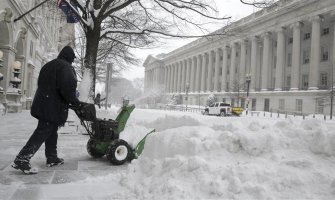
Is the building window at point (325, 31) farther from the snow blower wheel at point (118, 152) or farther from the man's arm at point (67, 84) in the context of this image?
the man's arm at point (67, 84)

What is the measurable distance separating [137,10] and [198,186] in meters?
12.0

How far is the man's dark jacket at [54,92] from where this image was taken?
5.18 m

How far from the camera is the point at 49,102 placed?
17.0 ft

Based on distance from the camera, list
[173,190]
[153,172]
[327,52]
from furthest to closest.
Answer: [327,52] → [153,172] → [173,190]

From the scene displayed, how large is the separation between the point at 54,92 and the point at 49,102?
0.18 m

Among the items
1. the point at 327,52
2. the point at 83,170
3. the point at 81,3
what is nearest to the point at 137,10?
the point at 81,3

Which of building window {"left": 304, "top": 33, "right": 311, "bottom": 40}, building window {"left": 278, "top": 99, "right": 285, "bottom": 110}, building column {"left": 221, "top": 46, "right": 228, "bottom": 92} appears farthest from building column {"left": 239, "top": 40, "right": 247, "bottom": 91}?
building window {"left": 304, "top": 33, "right": 311, "bottom": 40}

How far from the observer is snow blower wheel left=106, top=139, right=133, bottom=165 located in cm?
596

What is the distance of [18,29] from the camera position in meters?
22.3

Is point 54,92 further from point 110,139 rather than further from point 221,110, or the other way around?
point 221,110

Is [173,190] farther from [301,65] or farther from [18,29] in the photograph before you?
[301,65]

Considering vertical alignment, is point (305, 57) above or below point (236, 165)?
above

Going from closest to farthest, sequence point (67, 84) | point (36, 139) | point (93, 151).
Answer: point (36, 139), point (67, 84), point (93, 151)

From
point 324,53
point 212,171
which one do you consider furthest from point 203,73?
point 212,171
